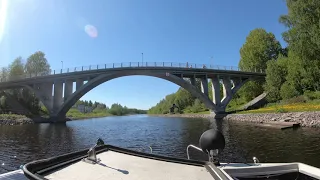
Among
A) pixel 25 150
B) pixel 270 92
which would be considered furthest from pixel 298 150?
pixel 270 92

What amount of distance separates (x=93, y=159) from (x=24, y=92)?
6996 centimetres

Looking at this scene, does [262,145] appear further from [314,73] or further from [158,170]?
[314,73]

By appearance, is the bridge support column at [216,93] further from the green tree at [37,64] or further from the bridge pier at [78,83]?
the green tree at [37,64]

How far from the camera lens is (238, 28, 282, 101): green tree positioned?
67.5 m

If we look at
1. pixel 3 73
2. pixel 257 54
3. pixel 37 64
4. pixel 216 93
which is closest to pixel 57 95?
pixel 37 64

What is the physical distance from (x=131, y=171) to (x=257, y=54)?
74.7 m

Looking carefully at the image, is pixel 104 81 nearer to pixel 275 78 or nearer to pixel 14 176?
pixel 275 78

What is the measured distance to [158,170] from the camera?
4.76m

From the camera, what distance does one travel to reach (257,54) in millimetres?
70438

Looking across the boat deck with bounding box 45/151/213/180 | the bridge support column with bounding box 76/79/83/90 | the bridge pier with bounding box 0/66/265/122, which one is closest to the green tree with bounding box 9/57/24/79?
the bridge pier with bounding box 0/66/265/122

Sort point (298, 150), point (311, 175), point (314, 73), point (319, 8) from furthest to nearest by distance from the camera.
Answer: point (314, 73)
point (319, 8)
point (298, 150)
point (311, 175)

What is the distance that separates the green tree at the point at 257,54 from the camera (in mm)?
67488

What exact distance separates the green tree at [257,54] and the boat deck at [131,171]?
67703mm

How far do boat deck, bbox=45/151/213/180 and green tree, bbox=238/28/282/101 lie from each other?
67.7 m
